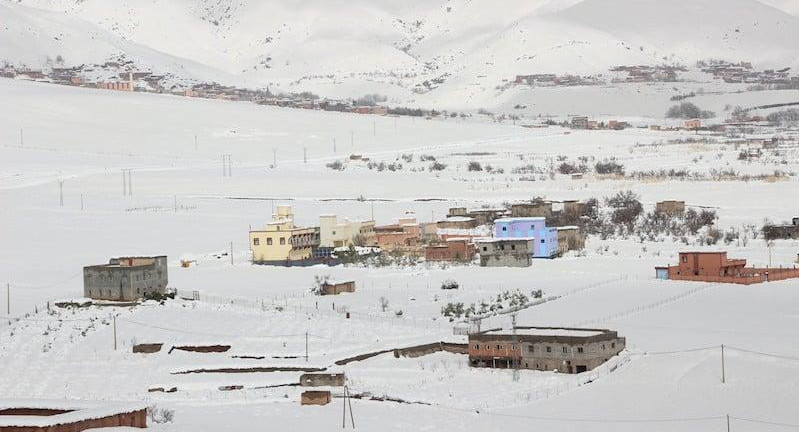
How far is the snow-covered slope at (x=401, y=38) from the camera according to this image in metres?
143

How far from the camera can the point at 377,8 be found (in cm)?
18938

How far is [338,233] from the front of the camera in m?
43.8

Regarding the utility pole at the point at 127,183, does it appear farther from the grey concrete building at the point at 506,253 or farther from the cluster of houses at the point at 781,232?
the cluster of houses at the point at 781,232

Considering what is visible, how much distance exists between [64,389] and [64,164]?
45217mm

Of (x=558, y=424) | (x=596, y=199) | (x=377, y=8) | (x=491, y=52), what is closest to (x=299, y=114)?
(x=596, y=199)

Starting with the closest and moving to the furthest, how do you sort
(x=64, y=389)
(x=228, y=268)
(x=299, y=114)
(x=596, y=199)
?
(x=64, y=389), (x=228, y=268), (x=596, y=199), (x=299, y=114)

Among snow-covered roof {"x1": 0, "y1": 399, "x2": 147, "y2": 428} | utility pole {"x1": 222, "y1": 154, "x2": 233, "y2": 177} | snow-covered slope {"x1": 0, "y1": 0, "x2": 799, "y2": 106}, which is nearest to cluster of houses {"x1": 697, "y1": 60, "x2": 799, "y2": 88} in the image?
snow-covered slope {"x1": 0, "y1": 0, "x2": 799, "y2": 106}

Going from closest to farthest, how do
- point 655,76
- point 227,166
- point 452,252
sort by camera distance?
point 452,252 < point 227,166 < point 655,76

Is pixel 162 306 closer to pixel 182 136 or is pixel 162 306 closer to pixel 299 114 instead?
pixel 182 136

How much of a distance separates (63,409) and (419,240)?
937 inches

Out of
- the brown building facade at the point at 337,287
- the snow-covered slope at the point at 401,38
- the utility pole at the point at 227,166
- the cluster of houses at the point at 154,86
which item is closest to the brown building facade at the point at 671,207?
the brown building facade at the point at 337,287

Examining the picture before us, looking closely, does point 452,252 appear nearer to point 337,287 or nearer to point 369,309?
point 337,287

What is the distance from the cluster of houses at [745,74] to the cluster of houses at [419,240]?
87.2 meters

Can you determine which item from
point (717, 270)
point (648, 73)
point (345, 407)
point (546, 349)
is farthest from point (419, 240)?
point (648, 73)
